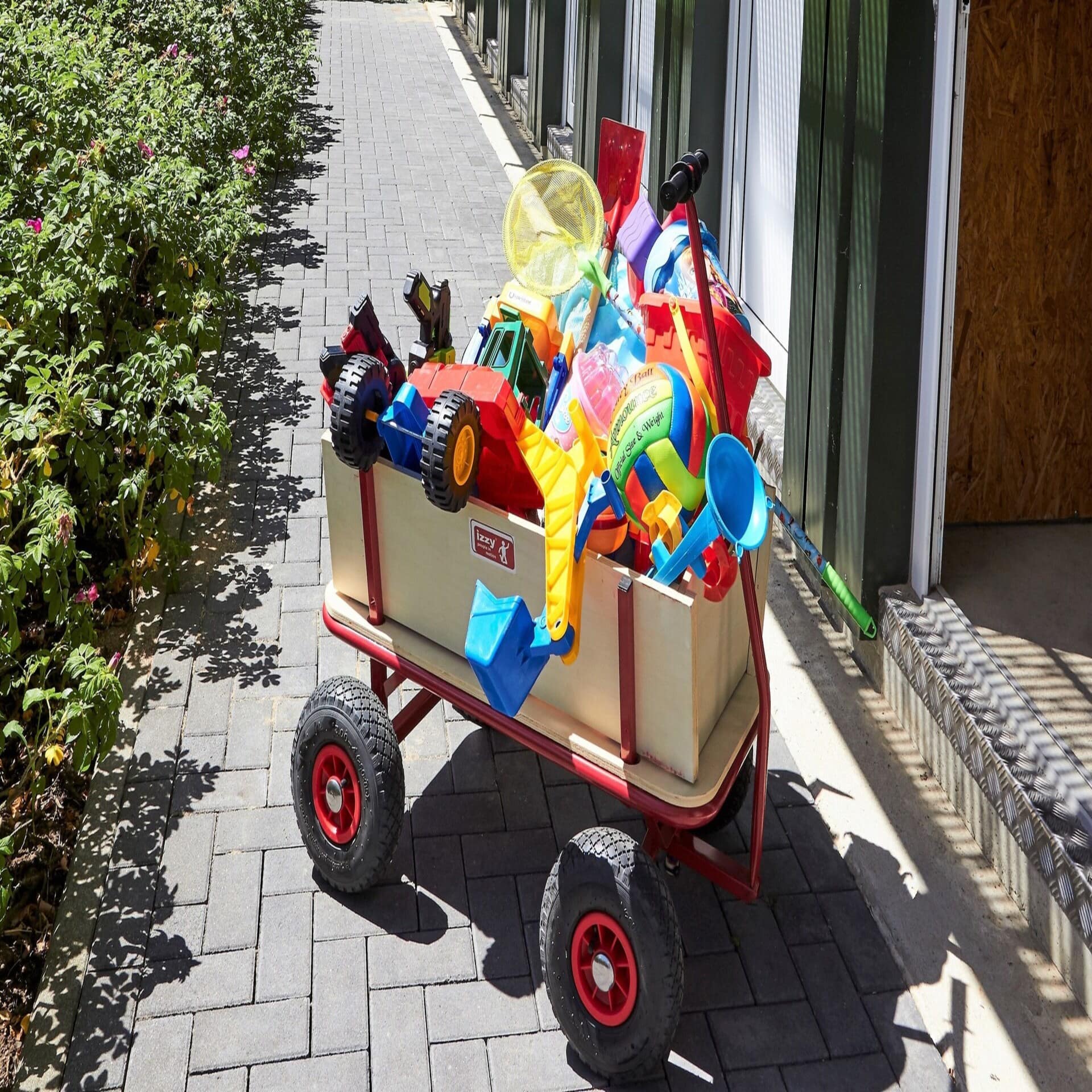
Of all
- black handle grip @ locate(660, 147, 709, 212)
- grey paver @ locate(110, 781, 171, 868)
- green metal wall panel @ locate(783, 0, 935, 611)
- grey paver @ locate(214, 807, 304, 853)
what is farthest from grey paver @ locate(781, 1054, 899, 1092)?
black handle grip @ locate(660, 147, 709, 212)

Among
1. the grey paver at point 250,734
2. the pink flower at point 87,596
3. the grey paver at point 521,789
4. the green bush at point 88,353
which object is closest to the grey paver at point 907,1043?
the grey paver at point 521,789

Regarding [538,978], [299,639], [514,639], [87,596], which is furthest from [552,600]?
[299,639]

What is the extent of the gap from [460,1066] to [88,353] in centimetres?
274

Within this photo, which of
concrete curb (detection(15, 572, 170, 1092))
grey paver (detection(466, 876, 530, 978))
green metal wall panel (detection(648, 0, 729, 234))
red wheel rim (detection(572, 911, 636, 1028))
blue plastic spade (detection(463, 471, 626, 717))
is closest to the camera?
blue plastic spade (detection(463, 471, 626, 717))

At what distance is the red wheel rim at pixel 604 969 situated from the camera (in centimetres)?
288

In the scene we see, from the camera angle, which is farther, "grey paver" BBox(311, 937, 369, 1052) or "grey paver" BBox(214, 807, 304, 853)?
"grey paver" BBox(214, 807, 304, 853)

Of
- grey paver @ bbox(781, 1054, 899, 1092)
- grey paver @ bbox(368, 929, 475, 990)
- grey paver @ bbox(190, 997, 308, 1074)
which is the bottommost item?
grey paver @ bbox(781, 1054, 899, 1092)

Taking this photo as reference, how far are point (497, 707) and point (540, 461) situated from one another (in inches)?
23.1

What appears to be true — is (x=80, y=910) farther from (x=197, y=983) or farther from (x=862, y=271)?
(x=862, y=271)

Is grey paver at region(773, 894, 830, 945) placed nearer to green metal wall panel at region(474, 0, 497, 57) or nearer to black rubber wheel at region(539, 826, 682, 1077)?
black rubber wheel at region(539, 826, 682, 1077)

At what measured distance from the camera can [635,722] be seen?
295 centimetres

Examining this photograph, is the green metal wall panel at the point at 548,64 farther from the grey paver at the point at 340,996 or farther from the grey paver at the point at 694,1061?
the grey paver at the point at 694,1061

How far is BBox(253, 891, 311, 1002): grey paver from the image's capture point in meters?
3.26

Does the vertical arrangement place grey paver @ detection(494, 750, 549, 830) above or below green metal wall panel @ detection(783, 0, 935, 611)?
below
